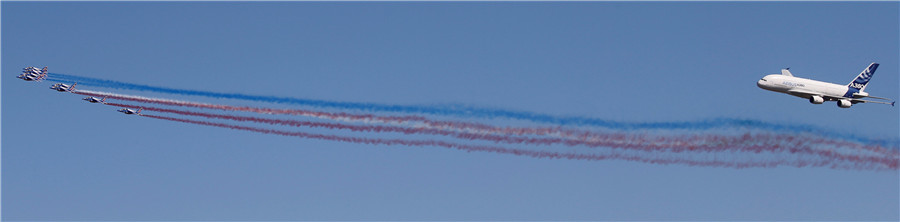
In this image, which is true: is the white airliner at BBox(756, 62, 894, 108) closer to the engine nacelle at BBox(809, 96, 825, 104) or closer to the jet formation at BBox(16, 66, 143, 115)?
the engine nacelle at BBox(809, 96, 825, 104)

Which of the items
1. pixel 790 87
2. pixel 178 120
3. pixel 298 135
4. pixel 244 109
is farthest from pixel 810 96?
pixel 178 120

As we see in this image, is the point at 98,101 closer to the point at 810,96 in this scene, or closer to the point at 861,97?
the point at 810,96

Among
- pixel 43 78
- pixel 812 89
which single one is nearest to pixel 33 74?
pixel 43 78

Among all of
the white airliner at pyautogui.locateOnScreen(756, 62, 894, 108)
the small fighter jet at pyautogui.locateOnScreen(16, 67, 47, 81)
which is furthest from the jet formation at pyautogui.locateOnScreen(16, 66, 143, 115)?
the white airliner at pyautogui.locateOnScreen(756, 62, 894, 108)

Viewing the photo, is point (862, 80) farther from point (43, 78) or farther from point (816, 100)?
point (43, 78)

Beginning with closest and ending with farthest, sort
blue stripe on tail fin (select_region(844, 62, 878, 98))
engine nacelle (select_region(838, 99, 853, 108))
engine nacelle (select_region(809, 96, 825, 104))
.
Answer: engine nacelle (select_region(809, 96, 825, 104)), engine nacelle (select_region(838, 99, 853, 108)), blue stripe on tail fin (select_region(844, 62, 878, 98))

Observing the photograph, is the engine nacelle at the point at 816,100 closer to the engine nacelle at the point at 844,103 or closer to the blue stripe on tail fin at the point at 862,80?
the engine nacelle at the point at 844,103

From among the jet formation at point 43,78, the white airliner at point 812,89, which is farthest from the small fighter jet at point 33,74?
the white airliner at point 812,89

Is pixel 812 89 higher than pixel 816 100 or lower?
higher
